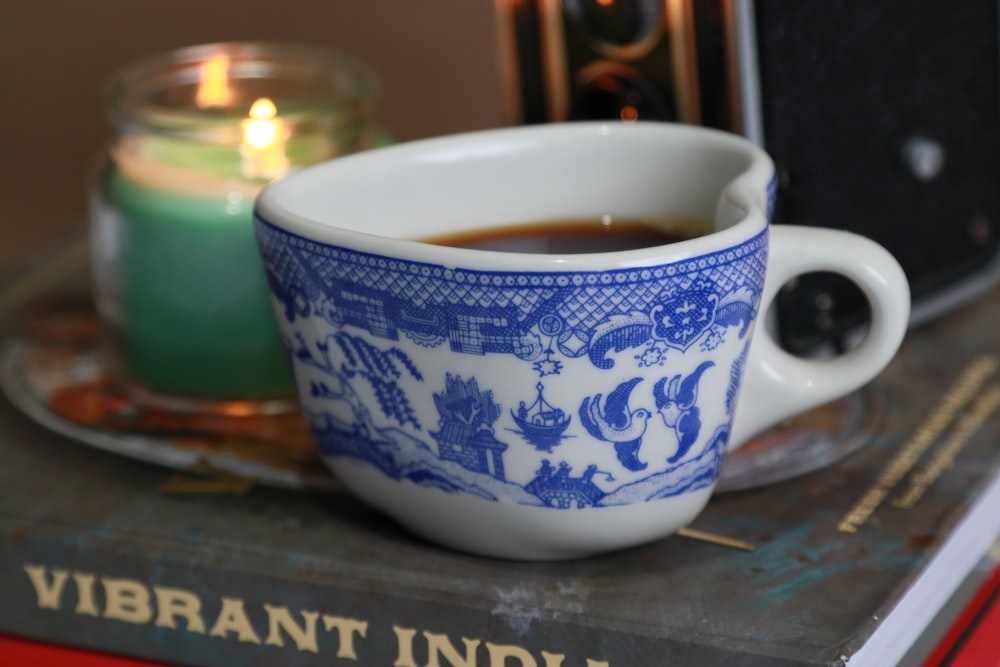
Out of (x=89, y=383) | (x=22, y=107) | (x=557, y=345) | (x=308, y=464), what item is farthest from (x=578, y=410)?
(x=22, y=107)

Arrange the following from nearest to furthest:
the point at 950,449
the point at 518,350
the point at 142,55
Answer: the point at 518,350, the point at 950,449, the point at 142,55

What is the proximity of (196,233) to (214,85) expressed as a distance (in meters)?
0.08

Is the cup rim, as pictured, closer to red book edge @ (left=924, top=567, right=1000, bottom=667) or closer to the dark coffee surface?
the dark coffee surface

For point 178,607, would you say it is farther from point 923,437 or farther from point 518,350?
point 923,437

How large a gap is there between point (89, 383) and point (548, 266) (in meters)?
0.24

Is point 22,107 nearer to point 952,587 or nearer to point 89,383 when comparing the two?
point 89,383

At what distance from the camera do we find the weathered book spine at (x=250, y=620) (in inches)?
14.4

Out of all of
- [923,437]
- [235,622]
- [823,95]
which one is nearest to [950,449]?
[923,437]

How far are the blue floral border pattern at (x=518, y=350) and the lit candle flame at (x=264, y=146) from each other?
10cm

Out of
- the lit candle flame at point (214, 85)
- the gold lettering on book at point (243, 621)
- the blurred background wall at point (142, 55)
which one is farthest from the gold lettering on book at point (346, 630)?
the blurred background wall at point (142, 55)

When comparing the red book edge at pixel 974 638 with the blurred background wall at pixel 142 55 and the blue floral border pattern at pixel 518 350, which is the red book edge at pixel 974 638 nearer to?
the blue floral border pattern at pixel 518 350

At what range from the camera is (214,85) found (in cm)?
52

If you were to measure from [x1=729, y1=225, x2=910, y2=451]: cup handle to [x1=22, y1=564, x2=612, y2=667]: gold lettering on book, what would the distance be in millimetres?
94

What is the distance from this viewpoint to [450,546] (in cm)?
40
